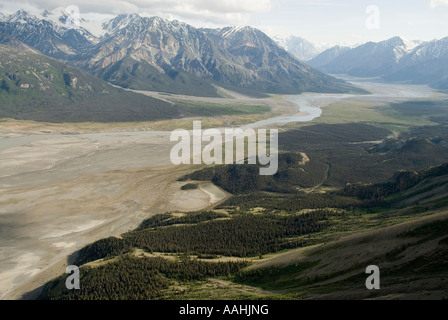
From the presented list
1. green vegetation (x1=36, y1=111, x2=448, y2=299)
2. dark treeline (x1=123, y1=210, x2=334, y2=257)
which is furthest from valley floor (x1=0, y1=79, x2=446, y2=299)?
dark treeline (x1=123, y1=210, x2=334, y2=257)

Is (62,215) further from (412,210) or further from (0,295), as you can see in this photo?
(412,210)

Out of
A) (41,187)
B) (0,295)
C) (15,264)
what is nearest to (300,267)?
(0,295)

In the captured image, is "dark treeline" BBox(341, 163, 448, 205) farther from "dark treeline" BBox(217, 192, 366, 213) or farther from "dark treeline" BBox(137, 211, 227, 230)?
"dark treeline" BBox(137, 211, 227, 230)

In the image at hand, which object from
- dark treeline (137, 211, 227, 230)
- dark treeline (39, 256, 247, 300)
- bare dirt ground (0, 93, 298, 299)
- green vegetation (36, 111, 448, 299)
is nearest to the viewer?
green vegetation (36, 111, 448, 299)

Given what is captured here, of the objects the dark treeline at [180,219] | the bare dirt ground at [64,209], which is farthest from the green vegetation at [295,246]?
the bare dirt ground at [64,209]

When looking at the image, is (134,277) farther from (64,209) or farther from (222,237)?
(64,209)

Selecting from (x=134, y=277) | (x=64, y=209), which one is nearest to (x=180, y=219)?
(x=64, y=209)

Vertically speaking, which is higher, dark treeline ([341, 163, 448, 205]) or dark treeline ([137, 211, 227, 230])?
dark treeline ([341, 163, 448, 205])

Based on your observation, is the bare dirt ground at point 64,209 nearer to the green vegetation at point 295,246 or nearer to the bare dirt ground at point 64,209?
the bare dirt ground at point 64,209
